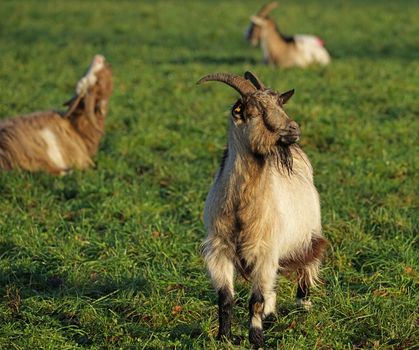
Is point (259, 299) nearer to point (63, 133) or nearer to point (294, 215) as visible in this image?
point (294, 215)

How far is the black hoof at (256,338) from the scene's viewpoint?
4719 mm

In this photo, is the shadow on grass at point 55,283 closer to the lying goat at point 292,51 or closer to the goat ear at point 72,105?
the goat ear at point 72,105

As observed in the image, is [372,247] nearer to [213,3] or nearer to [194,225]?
[194,225]

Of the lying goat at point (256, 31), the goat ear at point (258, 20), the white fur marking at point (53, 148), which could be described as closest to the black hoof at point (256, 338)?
the white fur marking at point (53, 148)

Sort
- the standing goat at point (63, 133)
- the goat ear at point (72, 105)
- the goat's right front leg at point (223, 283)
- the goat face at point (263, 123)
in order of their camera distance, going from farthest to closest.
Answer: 1. the goat ear at point (72, 105)
2. the standing goat at point (63, 133)
3. the goat's right front leg at point (223, 283)
4. the goat face at point (263, 123)

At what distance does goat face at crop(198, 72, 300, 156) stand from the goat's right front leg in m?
0.72

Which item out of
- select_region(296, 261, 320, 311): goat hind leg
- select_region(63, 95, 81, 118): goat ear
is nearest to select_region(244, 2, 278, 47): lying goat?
select_region(63, 95, 81, 118): goat ear

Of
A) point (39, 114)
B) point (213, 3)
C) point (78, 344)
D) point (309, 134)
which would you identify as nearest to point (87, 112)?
point (39, 114)

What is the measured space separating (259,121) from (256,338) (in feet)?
4.43

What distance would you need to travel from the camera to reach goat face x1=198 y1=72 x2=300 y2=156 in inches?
180

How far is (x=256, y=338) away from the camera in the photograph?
4719mm

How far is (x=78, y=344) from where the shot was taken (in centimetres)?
491

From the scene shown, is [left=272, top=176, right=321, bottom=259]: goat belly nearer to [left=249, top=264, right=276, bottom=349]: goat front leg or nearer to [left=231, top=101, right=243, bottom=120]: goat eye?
[left=249, top=264, right=276, bottom=349]: goat front leg

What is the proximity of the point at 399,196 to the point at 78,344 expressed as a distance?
3818mm
